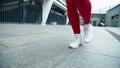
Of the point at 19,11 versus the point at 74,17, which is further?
Answer: the point at 19,11

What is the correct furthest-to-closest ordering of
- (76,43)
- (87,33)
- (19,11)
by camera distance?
(19,11) < (87,33) < (76,43)

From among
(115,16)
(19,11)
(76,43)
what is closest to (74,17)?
(76,43)

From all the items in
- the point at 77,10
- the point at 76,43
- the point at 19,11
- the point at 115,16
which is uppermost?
the point at 115,16

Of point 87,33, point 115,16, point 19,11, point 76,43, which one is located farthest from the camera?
point 115,16

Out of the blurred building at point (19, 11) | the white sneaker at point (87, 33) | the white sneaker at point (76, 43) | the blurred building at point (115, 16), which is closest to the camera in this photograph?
the white sneaker at point (76, 43)

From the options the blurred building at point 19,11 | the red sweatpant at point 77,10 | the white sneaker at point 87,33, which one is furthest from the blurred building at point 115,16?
the red sweatpant at point 77,10

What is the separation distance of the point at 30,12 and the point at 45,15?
109 inches

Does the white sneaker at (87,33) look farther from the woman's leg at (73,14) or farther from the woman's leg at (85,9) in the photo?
the woman's leg at (73,14)

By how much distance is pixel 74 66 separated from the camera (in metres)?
0.87

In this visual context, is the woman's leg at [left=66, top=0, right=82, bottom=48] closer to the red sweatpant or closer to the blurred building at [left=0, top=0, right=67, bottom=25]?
the red sweatpant

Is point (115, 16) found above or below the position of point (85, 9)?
above

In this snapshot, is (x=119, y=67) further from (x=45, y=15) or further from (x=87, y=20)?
(x=45, y=15)

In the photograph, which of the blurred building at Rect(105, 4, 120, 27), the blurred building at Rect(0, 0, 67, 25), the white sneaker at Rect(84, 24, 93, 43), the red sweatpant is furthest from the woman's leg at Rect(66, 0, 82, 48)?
the blurred building at Rect(105, 4, 120, 27)

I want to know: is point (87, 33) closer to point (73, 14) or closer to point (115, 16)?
point (73, 14)
